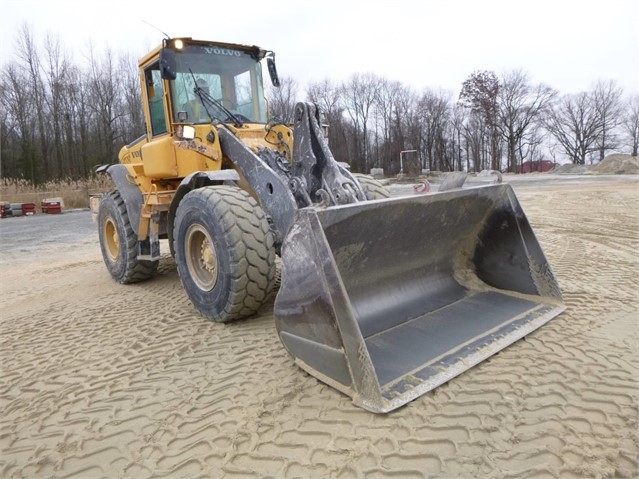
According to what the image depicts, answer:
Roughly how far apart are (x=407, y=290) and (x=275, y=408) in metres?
1.60

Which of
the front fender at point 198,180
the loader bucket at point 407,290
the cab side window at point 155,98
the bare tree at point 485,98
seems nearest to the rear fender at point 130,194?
the cab side window at point 155,98

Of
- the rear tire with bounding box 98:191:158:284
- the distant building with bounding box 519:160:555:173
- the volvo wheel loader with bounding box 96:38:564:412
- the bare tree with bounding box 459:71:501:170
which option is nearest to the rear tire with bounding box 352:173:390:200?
the volvo wheel loader with bounding box 96:38:564:412

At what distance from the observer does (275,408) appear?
8.38ft

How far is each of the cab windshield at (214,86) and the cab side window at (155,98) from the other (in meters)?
0.34

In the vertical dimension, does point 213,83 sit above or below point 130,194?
above

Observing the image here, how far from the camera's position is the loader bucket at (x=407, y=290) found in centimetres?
259

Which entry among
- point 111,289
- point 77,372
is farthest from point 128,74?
point 77,372

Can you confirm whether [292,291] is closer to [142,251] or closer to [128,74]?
[142,251]

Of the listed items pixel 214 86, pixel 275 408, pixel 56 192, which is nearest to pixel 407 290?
pixel 275 408

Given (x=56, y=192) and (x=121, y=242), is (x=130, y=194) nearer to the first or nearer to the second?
(x=121, y=242)

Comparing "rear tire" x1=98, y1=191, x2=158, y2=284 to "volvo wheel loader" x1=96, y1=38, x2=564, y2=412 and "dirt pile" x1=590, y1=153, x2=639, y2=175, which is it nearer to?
"volvo wheel loader" x1=96, y1=38, x2=564, y2=412

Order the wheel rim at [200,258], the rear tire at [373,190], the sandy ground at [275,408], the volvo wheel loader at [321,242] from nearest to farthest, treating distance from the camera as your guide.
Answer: the sandy ground at [275,408]
the volvo wheel loader at [321,242]
the wheel rim at [200,258]
the rear tire at [373,190]

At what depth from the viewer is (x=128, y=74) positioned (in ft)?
119

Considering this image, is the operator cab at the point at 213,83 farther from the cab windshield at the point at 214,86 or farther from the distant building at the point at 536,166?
the distant building at the point at 536,166
